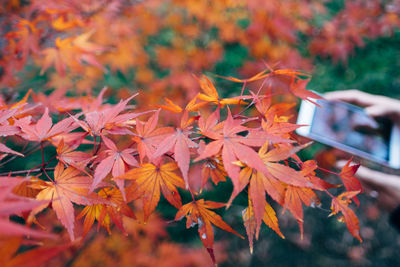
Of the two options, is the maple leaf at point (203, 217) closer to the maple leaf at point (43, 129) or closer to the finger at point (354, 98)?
the maple leaf at point (43, 129)

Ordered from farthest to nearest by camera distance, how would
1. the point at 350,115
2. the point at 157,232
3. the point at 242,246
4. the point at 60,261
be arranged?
the point at 242,246 < the point at 157,232 < the point at 60,261 < the point at 350,115

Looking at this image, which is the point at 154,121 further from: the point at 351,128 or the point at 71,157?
the point at 351,128

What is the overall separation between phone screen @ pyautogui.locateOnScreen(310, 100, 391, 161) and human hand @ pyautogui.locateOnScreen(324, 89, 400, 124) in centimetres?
5

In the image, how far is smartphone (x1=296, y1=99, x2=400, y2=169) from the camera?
4.89 feet

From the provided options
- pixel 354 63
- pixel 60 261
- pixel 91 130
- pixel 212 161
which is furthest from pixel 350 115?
pixel 60 261

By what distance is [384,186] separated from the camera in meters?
1.53

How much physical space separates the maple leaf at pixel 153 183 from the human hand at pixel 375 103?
130 cm

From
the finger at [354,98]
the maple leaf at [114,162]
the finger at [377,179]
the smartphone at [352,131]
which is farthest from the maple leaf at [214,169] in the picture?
the finger at [354,98]

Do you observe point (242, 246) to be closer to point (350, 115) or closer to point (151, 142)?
point (350, 115)

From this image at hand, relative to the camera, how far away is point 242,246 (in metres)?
2.39

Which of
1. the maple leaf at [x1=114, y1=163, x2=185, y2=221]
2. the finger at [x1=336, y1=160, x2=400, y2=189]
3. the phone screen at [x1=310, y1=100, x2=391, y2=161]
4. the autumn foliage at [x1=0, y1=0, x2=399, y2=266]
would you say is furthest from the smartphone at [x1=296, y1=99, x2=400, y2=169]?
the maple leaf at [x1=114, y1=163, x2=185, y2=221]

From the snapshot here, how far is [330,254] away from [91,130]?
262cm

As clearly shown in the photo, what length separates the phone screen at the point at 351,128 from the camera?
153 cm

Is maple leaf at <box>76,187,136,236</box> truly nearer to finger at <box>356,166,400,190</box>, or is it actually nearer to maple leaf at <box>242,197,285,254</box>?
maple leaf at <box>242,197,285,254</box>
